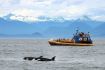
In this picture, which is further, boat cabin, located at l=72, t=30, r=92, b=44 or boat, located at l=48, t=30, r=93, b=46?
boat, located at l=48, t=30, r=93, b=46

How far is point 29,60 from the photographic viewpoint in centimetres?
8206

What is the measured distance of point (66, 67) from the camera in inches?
2721

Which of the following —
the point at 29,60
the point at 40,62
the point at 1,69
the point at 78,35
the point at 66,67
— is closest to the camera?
the point at 1,69

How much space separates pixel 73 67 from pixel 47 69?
5.22m

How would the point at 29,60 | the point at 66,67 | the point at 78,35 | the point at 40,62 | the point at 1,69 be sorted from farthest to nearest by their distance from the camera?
the point at 78,35 → the point at 29,60 → the point at 40,62 → the point at 66,67 → the point at 1,69

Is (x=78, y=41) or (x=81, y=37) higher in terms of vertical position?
(x=81, y=37)

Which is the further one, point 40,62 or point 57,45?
point 57,45

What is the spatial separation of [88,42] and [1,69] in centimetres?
10340

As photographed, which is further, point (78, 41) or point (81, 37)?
point (78, 41)

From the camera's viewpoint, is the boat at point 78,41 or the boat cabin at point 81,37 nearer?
the boat cabin at point 81,37

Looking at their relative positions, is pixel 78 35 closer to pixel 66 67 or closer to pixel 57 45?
pixel 57 45

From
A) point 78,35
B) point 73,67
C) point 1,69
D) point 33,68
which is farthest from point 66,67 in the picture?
point 78,35

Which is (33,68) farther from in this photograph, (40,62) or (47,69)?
(40,62)

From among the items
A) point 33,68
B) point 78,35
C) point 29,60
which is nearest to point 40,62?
point 29,60
